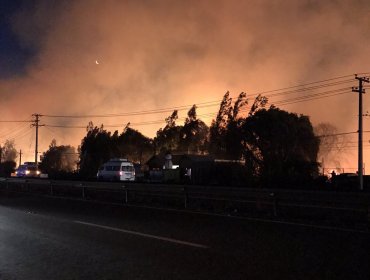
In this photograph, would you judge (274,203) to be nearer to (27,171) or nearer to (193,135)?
(27,171)

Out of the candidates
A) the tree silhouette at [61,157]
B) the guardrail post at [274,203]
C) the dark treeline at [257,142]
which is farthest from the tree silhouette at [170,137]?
the guardrail post at [274,203]

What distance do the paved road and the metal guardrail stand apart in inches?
66.3

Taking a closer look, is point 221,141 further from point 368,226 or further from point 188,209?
point 368,226

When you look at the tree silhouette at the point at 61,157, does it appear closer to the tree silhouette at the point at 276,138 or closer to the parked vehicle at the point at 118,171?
the tree silhouette at the point at 276,138

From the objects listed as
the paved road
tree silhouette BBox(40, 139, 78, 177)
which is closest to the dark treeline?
the paved road

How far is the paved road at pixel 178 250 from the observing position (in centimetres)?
716

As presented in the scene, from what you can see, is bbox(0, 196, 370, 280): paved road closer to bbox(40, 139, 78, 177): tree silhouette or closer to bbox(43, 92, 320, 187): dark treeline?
bbox(43, 92, 320, 187): dark treeline

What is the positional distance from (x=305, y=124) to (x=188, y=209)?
1915 inches

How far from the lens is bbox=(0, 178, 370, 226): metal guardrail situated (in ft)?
42.8

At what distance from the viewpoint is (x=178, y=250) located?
29.2 feet

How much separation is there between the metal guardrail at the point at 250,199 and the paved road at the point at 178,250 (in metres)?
1.68

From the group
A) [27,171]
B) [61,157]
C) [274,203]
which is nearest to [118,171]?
[27,171]

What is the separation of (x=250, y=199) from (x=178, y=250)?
7958 millimetres

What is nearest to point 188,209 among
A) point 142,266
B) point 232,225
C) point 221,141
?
point 232,225
